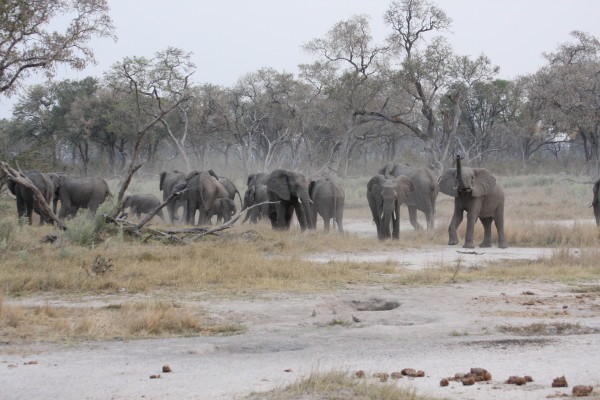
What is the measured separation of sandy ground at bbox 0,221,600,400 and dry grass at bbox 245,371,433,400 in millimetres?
320

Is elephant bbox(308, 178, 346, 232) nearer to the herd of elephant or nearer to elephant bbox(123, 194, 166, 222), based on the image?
the herd of elephant

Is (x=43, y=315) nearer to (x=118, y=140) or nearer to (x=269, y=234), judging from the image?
(x=269, y=234)

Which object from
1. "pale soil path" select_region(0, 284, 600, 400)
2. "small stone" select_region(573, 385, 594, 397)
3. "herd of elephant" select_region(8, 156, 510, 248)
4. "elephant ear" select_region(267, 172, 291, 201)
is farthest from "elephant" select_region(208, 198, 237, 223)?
"small stone" select_region(573, 385, 594, 397)

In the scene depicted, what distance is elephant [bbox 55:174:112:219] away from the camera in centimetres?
2420

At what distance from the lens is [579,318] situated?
29.3 feet

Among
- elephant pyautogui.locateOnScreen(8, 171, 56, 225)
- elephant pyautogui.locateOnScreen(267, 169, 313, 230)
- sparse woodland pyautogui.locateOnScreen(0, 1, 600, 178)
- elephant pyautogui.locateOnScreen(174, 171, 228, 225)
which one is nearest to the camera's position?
elephant pyautogui.locateOnScreen(267, 169, 313, 230)

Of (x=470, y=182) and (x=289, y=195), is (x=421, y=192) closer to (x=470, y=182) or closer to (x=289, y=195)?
(x=289, y=195)

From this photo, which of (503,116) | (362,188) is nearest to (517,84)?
(503,116)

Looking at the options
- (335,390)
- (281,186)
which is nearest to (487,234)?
(281,186)

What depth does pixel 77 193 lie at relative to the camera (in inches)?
958

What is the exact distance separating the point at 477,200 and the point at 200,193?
852cm

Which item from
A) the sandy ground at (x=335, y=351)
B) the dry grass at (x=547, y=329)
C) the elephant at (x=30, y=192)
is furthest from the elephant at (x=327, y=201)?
the dry grass at (x=547, y=329)

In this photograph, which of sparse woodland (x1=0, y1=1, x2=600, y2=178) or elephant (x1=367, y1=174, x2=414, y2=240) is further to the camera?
sparse woodland (x1=0, y1=1, x2=600, y2=178)

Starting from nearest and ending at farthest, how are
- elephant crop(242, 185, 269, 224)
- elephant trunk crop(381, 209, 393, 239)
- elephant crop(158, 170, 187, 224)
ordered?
elephant trunk crop(381, 209, 393, 239)
elephant crop(242, 185, 269, 224)
elephant crop(158, 170, 187, 224)
